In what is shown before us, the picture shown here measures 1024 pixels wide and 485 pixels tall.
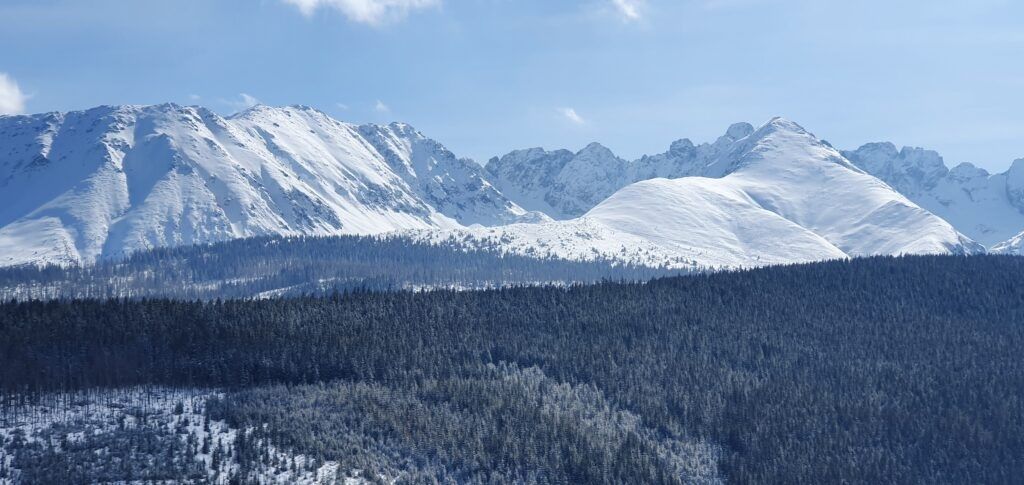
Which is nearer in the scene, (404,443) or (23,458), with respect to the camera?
(23,458)

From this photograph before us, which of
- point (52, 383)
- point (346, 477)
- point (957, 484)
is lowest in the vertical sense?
point (957, 484)

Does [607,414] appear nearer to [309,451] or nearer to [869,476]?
[869,476]

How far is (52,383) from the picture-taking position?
17725 centimetres

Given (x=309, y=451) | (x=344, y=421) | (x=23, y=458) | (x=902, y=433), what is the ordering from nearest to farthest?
(x=23, y=458) → (x=309, y=451) → (x=344, y=421) → (x=902, y=433)

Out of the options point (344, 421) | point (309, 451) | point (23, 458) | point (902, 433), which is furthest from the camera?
point (902, 433)

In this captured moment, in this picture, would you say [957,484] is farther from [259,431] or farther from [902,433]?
[259,431]

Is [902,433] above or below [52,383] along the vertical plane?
below

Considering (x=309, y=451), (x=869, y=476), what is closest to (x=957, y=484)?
(x=869, y=476)

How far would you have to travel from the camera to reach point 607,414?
19650cm

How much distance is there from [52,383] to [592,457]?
274 ft

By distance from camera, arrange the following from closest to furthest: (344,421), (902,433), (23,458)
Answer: (23,458) < (344,421) < (902,433)

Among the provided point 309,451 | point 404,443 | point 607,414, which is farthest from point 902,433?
point 309,451

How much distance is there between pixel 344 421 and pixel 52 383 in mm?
45696

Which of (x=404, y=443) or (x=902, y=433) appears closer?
(x=404, y=443)
